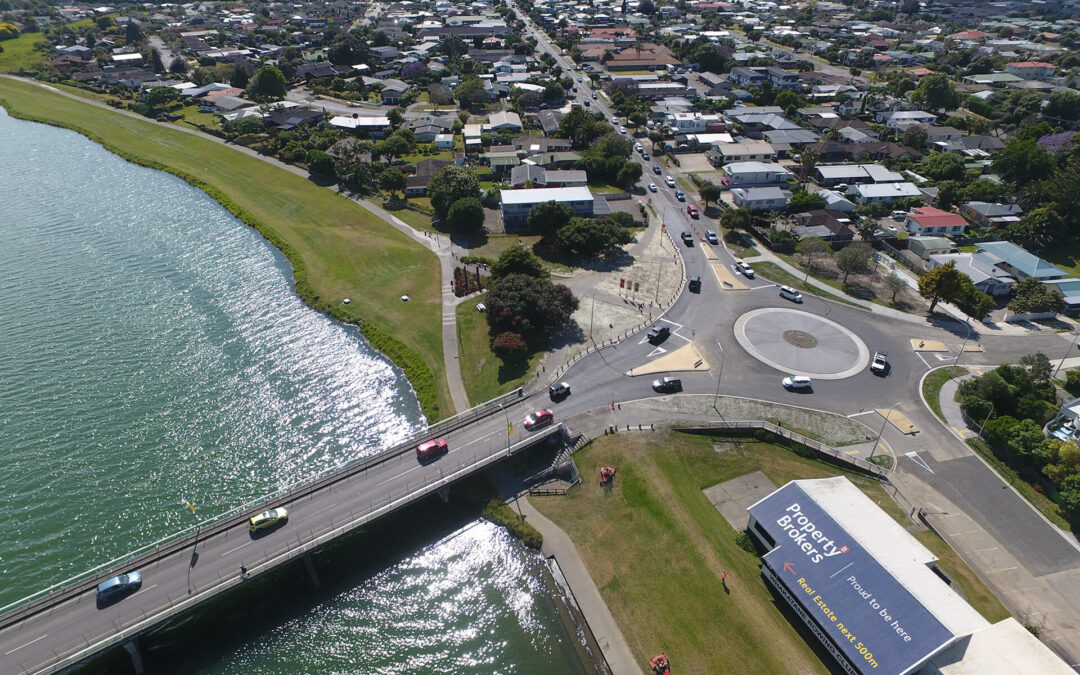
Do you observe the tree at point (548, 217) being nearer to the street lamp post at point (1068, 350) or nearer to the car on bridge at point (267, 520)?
the car on bridge at point (267, 520)

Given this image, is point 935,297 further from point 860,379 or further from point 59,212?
point 59,212

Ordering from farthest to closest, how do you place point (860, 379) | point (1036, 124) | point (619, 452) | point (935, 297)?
point (1036, 124) < point (935, 297) < point (860, 379) < point (619, 452)

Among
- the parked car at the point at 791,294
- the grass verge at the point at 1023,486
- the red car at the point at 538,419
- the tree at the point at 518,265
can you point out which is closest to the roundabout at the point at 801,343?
the parked car at the point at 791,294

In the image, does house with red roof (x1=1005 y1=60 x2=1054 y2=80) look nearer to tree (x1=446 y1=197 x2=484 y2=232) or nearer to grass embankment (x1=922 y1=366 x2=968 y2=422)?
grass embankment (x1=922 y1=366 x2=968 y2=422)

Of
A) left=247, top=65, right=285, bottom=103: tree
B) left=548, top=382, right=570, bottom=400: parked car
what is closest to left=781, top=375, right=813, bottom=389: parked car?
left=548, top=382, right=570, bottom=400: parked car

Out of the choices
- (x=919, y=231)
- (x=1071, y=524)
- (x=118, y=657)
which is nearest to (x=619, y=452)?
(x=1071, y=524)
